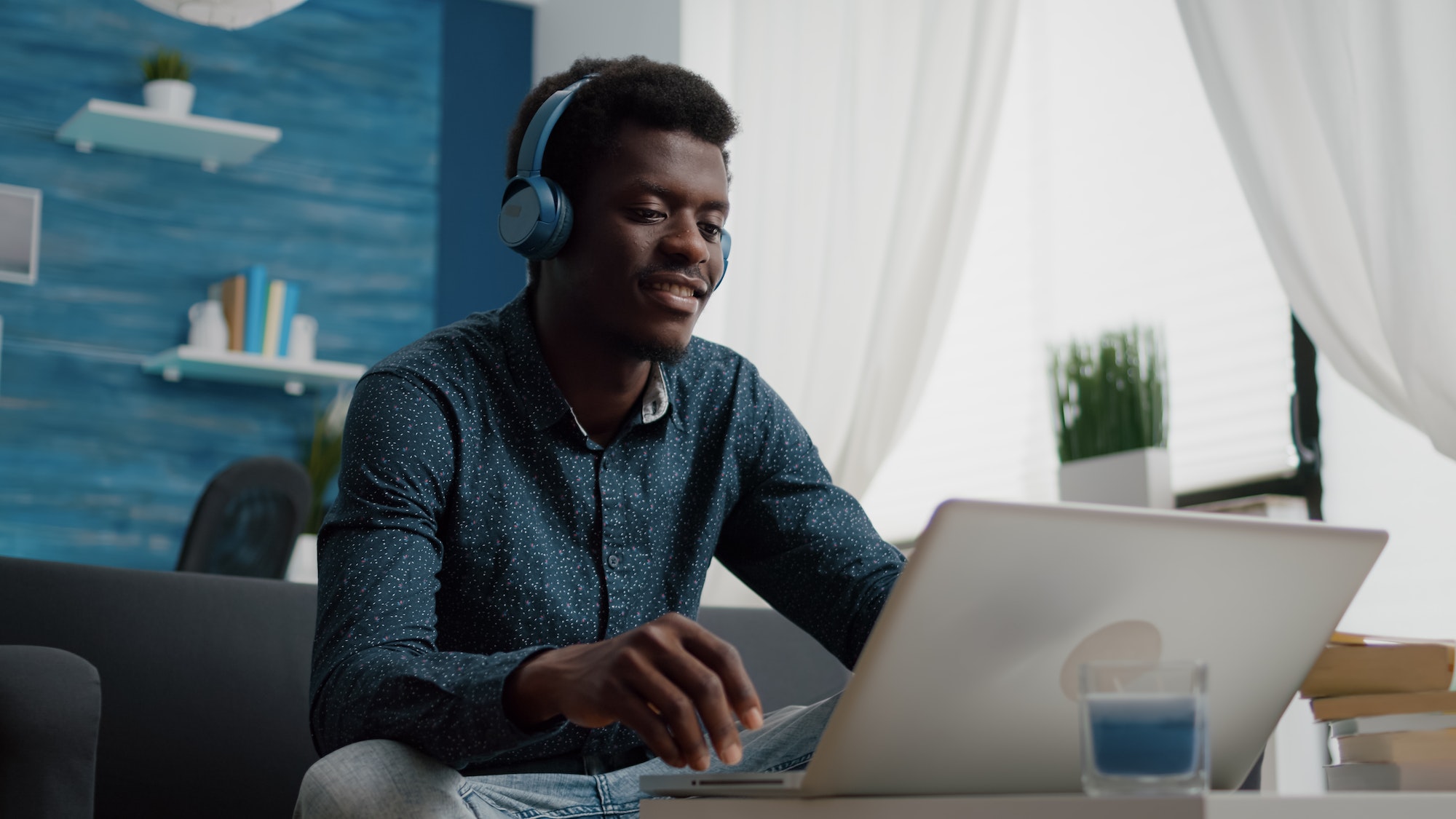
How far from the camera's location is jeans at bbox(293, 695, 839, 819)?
0.94 m

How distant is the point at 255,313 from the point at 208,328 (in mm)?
149

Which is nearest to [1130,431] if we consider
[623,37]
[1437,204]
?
[1437,204]

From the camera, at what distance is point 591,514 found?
148cm

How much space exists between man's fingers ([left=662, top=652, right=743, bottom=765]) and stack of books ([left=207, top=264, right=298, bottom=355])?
3.84 metres

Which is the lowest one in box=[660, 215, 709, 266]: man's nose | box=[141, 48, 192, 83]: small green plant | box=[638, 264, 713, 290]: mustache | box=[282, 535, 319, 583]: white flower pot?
box=[282, 535, 319, 583]: white flower pot

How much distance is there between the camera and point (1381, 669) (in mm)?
983

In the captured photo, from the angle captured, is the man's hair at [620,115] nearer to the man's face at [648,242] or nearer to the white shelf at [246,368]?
the man's face at [648,242]

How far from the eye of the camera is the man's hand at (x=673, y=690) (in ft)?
2.64

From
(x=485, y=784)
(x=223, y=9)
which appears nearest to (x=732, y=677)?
(x=485, y=784)

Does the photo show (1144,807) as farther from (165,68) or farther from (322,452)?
(165,68)

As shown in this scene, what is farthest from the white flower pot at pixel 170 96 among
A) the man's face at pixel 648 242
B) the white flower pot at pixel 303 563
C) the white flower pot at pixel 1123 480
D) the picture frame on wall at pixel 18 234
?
the man's face at pixel 648 242

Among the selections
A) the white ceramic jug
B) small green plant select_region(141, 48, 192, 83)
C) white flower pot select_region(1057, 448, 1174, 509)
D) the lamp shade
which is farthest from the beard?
small green plant select_region(141, 48, 192, 83)

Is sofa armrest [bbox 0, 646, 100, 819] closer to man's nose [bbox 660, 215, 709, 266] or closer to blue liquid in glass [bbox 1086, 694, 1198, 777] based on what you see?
man's nose [bbox 660, 215, 709, 266]

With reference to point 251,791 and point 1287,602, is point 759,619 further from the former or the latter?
point 1287,602
